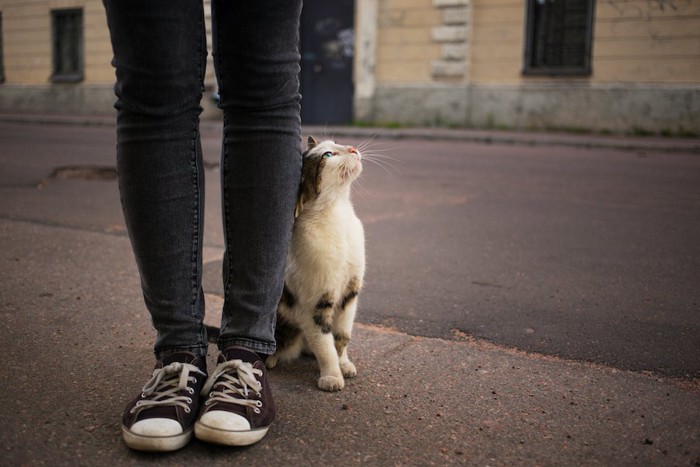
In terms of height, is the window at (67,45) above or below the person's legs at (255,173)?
above

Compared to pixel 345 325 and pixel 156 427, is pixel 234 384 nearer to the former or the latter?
pixel 156 427

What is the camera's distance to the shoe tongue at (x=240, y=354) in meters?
1.77

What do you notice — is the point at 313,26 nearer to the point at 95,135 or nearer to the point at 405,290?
the point at 95,135

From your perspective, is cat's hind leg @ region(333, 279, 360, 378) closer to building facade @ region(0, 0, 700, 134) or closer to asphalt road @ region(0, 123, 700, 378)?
asphalt road @ region(0, 123, 700, 378)

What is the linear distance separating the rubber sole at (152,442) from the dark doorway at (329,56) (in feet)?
50.0

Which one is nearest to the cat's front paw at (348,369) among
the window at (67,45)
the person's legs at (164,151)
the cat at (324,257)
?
the cat at (324,257)

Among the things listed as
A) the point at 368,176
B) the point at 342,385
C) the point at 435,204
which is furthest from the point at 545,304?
the point at 368,176

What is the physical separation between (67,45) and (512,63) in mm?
11870

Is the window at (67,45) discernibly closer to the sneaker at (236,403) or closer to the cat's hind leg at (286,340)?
the cat's hind leg at (286,340)

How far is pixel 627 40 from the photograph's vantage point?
13375mm

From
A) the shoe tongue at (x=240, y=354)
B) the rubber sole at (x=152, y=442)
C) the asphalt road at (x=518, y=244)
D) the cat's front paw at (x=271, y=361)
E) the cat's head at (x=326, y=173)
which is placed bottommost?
the asphalt road at (x=518, y=244)

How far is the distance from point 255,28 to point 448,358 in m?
1.07

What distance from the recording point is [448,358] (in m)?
2.18

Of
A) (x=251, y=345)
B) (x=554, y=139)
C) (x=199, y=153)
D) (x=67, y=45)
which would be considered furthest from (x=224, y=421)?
(x=67, y=45)
